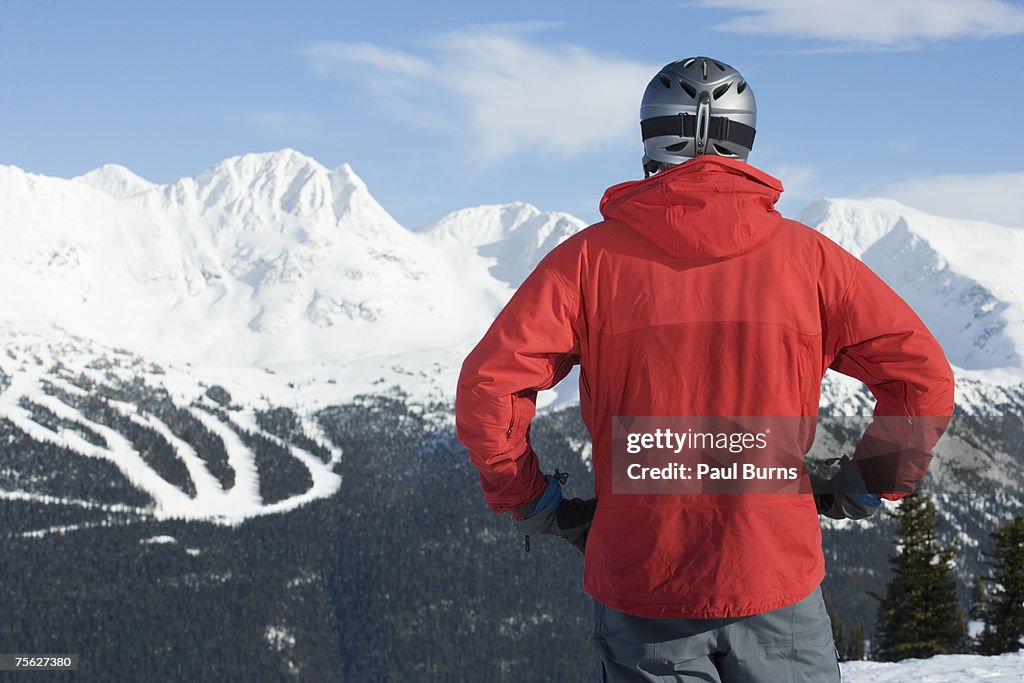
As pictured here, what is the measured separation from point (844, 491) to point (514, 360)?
6.84 feet

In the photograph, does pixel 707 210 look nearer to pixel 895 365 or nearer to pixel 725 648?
pixel 895 365

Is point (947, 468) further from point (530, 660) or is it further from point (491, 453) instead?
point (530, 660)

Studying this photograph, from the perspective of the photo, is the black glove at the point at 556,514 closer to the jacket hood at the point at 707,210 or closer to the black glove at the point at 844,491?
the black glove at the point at 844,491

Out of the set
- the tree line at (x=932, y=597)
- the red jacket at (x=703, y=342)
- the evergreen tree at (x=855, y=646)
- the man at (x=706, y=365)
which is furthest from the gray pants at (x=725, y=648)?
the evergreen tree at (x=855, y=646)

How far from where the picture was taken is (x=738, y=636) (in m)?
4.68

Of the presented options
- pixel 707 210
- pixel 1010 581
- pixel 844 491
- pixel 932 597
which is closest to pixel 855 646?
pixel 932 597

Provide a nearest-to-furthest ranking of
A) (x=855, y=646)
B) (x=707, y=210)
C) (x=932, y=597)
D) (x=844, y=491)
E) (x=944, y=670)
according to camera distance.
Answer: (x=707, y=210)
(x=844, y=491)
(x=944, y=670)
(x=932, y=597)
(x=855, y=646)

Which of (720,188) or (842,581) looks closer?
(720,188)

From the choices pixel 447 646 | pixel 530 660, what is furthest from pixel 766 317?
pixel 447 646

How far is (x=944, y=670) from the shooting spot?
1374 cm

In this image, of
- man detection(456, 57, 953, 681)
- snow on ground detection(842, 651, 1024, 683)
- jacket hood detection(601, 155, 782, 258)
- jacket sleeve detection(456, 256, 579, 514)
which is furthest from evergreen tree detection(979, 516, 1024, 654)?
jacket sleeve detection(456, 256, 579, 514)

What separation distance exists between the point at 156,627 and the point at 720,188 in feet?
690

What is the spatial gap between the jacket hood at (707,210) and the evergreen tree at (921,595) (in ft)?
109

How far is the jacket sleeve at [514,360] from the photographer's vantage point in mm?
4570
